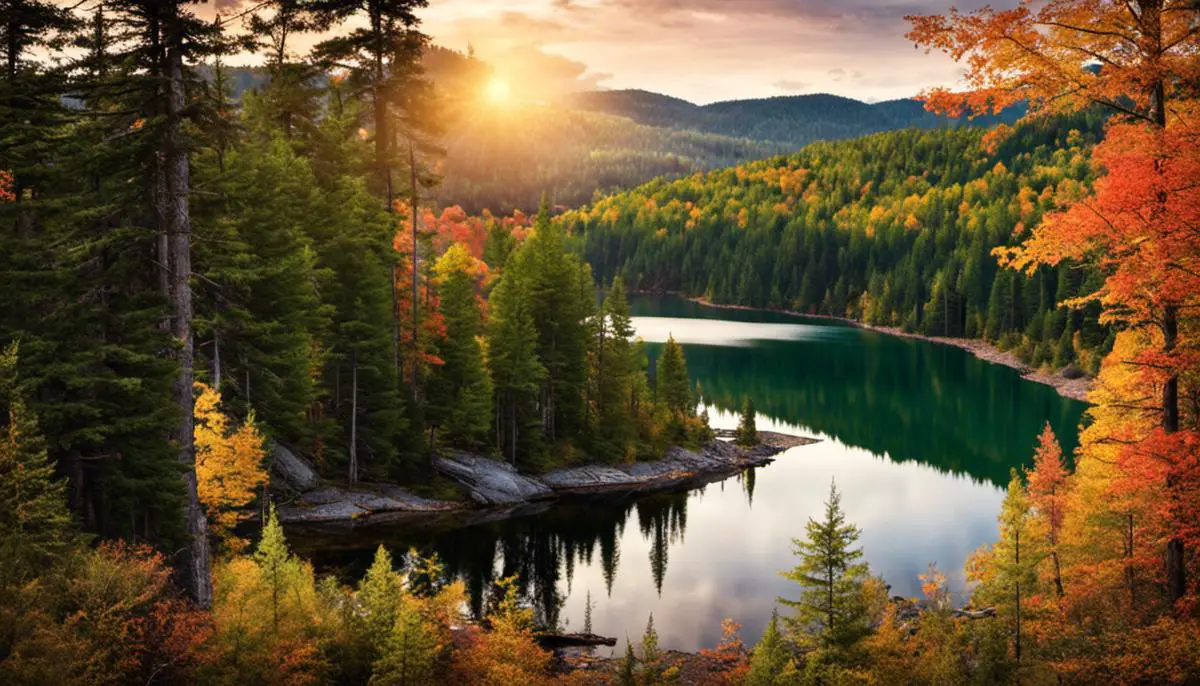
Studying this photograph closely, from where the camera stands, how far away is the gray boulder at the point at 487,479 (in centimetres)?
4956

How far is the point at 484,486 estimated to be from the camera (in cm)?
4994

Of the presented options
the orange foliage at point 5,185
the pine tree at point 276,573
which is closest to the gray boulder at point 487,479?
the pine tree at point 276,573

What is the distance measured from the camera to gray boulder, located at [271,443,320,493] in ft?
135

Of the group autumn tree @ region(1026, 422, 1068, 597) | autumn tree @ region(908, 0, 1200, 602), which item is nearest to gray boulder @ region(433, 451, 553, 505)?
autumn tree @ region(1026, 422, 1068, 597)

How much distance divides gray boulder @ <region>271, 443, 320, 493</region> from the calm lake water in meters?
4.30

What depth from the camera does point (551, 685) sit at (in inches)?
892

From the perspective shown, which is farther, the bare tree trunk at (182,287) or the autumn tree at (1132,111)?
the bare tree trunk at (182,287)

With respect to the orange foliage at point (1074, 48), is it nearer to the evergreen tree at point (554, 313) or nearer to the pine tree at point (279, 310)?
the pine tree at point (279, 310)

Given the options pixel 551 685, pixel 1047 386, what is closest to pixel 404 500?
pixel 551 685

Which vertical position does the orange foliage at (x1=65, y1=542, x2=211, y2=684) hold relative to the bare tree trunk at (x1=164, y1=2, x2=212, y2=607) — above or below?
below

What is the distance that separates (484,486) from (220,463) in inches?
892

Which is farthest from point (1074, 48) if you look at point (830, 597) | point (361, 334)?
point (361, 334)

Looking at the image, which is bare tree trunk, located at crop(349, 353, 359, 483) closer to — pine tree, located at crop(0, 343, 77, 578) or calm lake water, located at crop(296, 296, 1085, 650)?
calm lake water, located at crop(296, 296, 1085, 650)

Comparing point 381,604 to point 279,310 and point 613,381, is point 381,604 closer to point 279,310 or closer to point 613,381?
point 279,310
